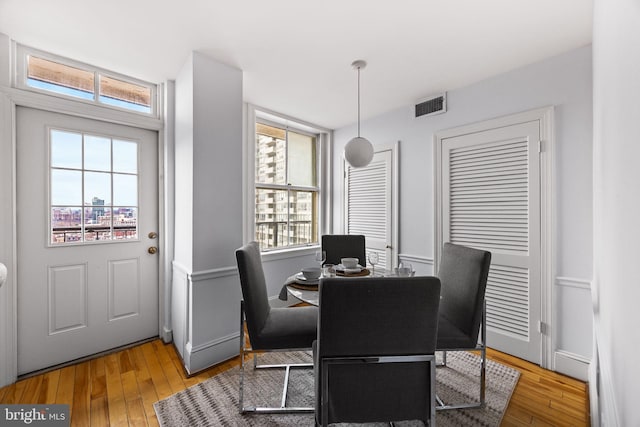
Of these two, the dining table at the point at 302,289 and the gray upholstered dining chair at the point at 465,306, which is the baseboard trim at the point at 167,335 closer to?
the dining table at the point at 302,289

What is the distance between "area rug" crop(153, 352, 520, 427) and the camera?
1.74m

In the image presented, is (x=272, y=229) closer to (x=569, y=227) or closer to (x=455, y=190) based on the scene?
(x=455, y=190)

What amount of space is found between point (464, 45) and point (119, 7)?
2323 mm

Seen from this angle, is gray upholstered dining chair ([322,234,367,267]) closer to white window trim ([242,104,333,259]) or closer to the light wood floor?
white window trim ([242,104,333,259])

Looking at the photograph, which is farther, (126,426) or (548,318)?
(548,318)

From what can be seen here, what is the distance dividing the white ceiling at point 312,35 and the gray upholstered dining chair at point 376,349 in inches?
65.1

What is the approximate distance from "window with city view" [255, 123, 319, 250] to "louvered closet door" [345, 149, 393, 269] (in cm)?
55

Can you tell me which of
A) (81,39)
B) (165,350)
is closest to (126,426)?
(165,350)

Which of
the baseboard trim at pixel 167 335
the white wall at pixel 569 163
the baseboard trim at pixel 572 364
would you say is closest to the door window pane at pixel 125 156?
the baseboard trim at pixel 167 335

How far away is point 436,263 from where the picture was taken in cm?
306

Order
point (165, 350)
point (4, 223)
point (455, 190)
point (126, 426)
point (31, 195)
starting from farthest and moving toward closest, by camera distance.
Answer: point (455, 190) → point (165, 350) → point (31, 195) → point (4, 223) → point (126, 426)

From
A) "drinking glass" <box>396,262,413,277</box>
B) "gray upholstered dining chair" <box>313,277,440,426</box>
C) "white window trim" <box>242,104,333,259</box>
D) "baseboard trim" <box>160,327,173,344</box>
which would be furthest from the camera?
"white window trim" <box>242,104,333,259</box>

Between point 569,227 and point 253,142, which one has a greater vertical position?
point 253,142

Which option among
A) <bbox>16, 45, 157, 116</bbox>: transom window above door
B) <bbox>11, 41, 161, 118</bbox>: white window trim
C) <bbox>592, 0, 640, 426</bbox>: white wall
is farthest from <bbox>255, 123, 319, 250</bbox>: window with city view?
<bbox>592, 0, 640, 426</bbox>: white wall
